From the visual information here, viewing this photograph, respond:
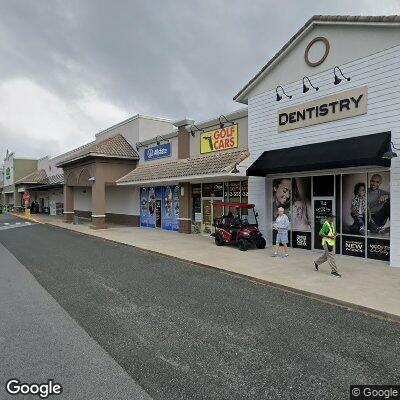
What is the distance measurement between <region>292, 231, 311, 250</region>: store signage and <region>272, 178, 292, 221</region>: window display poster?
2.76ft

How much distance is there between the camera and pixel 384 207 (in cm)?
1160

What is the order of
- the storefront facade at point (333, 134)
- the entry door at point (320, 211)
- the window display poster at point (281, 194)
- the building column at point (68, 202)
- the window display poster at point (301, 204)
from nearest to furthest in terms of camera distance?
the storefront facade at point (333, 134) → the entry door at point (320, 211) → the window display poster at point (301, 204) → the window display poster at point (281, 194) → the building column at point (68, 202)

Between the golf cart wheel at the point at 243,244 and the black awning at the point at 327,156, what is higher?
the black awning at the point at 327,156

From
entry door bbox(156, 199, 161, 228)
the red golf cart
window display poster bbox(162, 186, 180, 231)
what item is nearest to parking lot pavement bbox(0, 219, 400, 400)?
the red golf cart

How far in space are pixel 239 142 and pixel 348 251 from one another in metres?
7.23

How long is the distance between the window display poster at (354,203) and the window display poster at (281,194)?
248cm

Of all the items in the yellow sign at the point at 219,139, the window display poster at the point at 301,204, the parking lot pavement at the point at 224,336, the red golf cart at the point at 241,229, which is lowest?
the parking lot pavement at the point at 224,336

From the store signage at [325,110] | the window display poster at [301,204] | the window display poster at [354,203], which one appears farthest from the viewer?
the window display poster at [301,204]

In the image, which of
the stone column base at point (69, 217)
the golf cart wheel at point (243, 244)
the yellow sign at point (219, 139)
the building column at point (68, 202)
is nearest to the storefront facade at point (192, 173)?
the yellow sign at point (219, 139)

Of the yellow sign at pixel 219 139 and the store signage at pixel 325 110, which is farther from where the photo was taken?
the yellow sign at pixel 219 139

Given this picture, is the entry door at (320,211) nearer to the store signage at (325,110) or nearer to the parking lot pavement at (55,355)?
the store signage at (325,110)

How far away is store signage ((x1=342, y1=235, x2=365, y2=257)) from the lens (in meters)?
12.2

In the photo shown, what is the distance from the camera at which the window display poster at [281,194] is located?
14.8 m

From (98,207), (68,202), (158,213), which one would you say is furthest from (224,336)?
(68,202)
